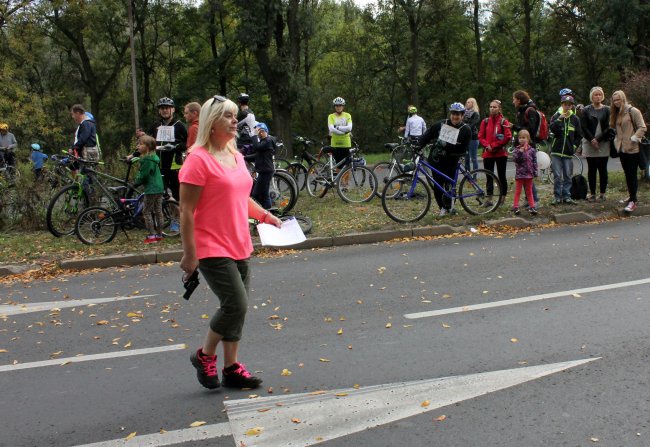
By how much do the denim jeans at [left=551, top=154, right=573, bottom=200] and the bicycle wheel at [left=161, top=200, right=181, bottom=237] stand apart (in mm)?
6801

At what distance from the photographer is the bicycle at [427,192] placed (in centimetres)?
1099

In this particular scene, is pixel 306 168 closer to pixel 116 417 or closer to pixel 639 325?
pixel 639 325

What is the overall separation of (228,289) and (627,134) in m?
9.31

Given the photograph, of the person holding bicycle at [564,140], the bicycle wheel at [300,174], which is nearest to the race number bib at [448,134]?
the person holding bicycle at [564,140]

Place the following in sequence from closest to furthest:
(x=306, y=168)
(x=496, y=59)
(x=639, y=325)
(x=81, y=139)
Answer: (x=639, y=325) → (x=81, y=139) → (x=306, y=168) → (x=496, y=59)

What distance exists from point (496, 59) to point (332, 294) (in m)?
46.5

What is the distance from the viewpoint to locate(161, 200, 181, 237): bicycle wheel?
10.8 m

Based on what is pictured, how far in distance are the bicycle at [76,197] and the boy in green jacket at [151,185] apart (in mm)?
755

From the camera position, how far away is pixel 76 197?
434 inches

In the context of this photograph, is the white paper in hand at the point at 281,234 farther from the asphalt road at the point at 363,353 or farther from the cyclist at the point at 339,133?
the cyclist at the point at 339,133

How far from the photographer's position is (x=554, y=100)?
4675 cm

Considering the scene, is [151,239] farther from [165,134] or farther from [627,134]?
[627,134]

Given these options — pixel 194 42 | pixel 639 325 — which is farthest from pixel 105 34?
pixel 639 325

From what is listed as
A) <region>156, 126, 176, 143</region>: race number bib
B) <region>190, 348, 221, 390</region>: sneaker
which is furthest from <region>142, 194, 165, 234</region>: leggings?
<region>190, 348, 221, 390</region>: sneaker
